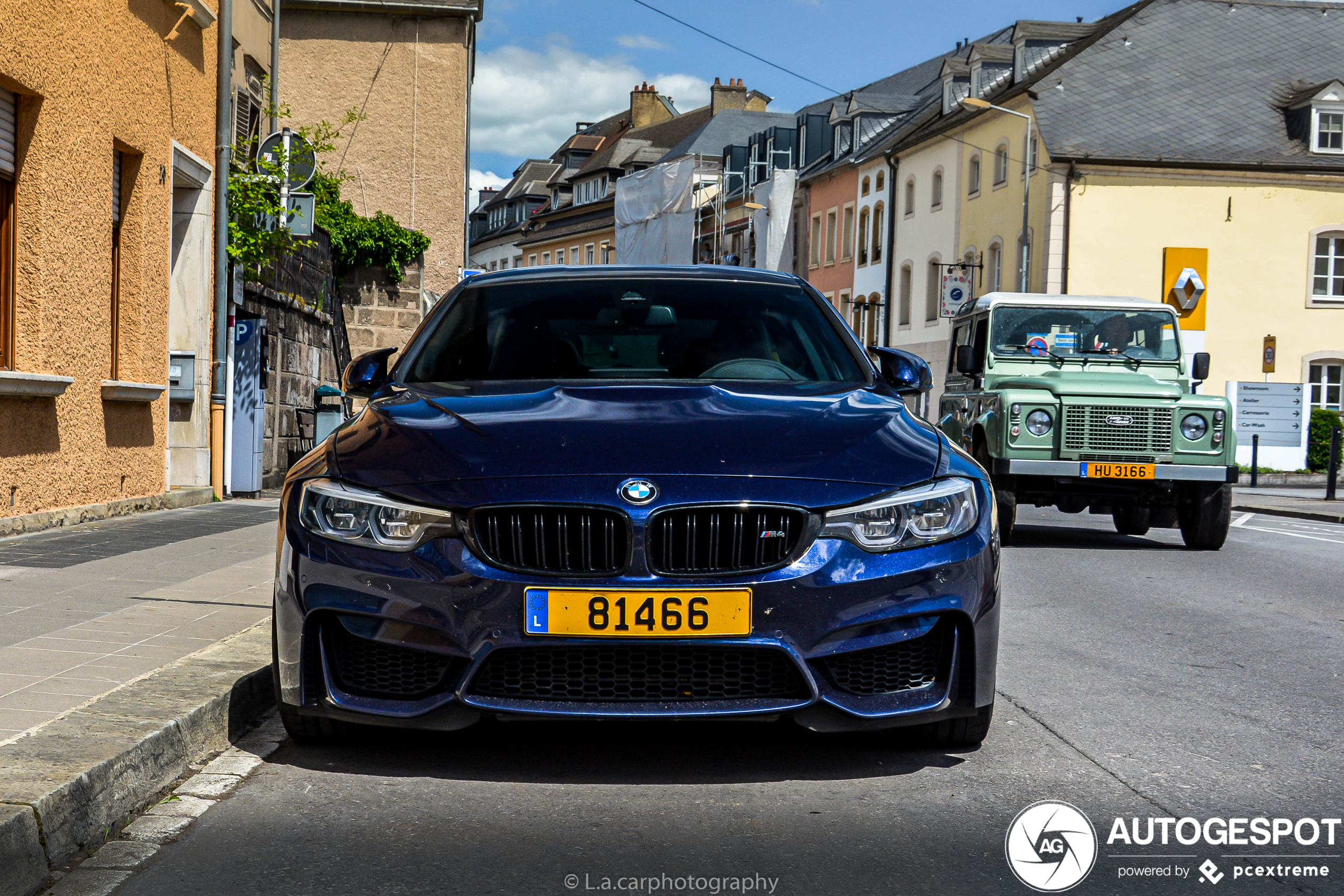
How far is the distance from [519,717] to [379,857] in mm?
602

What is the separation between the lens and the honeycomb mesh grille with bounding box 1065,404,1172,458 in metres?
13.0

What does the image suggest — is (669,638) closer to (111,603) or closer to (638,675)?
(638,675)

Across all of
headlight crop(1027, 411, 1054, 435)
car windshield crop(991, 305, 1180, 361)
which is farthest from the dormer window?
headlight crop(1027, 411, 1054, 435)

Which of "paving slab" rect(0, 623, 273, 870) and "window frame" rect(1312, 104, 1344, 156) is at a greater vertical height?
"window frame" rect(1312, 104, 1344, 156)

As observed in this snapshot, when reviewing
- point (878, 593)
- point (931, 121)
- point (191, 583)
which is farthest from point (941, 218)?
point (878, 593)

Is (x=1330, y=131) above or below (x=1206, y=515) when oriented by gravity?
above

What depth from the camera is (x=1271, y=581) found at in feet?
35.9

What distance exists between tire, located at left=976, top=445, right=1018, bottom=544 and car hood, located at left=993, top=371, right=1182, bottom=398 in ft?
2.05

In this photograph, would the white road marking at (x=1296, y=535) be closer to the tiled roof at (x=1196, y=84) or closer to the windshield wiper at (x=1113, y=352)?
the windshield wiper at (x=1113, y=352)

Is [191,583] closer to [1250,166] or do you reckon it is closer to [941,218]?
[1250,166]

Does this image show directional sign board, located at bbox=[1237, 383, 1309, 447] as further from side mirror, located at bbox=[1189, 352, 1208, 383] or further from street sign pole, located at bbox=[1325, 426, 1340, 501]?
side mirror, located at bbox=[1189, 352, 1208, 383]

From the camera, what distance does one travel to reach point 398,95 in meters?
29.8

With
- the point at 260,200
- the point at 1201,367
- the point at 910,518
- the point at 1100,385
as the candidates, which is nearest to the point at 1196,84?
the point at 1201,367

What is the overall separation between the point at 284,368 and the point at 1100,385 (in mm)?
8980
